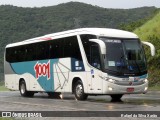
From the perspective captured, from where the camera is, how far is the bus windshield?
2003 centimetres

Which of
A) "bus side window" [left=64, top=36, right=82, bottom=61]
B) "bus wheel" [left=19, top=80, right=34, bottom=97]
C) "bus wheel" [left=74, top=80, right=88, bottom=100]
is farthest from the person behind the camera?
"bus wheel" [left=19, top=80, right=34, bottom=97]

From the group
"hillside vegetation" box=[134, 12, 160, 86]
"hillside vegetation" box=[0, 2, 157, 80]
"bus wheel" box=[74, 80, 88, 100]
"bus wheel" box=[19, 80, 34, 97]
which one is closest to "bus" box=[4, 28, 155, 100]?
"bus wheel" box=[74, 80, 88, 100]

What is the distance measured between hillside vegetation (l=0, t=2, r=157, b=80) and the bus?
249 ft

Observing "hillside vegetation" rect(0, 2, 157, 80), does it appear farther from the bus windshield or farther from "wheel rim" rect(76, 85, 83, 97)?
the bus windshield

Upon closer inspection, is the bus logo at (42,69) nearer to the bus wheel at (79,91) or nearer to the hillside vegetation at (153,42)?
the bus wheel at (79,91)

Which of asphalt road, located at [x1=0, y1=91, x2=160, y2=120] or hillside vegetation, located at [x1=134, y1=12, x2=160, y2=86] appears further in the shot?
hillside vegetation, located at [x1=134, y1=12, x2=160, y2=86]

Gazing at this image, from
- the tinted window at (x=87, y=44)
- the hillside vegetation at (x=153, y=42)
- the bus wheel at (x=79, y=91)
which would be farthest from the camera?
the hillside vegetation at (x=153, y=42)

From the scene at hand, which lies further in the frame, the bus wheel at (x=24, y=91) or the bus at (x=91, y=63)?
the bus wheel at (x=24, y=91)

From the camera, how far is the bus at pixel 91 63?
20016 millimetres

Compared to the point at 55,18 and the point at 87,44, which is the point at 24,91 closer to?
the point at 87,44

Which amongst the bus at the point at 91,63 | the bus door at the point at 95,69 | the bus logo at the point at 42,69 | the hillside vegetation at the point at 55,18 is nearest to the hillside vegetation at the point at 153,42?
the bus logo at the point at 42,69

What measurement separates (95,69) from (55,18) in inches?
4097

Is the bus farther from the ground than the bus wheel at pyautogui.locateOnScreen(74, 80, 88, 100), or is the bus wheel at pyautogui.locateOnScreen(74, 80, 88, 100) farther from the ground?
the bus

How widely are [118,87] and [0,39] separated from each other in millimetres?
86685
